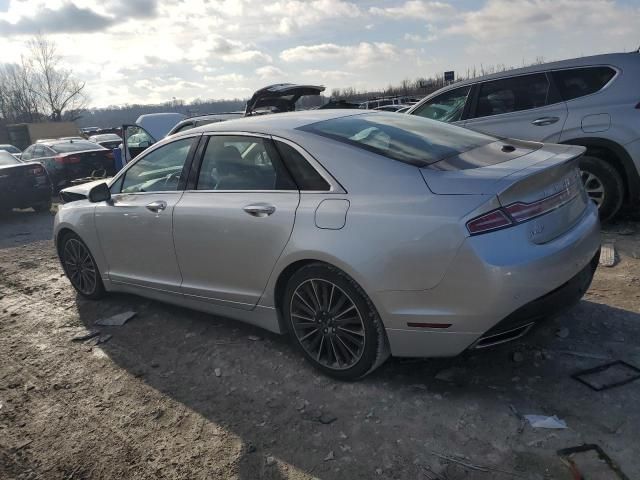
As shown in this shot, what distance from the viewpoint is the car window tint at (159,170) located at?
406cm

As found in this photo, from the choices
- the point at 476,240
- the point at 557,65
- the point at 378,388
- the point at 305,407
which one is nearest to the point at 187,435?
the point at 305,407

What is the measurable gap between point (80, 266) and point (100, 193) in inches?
40.1

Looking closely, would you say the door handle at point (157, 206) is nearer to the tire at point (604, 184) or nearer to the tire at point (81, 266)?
the tire at point (81, 266)

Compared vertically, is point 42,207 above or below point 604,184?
below

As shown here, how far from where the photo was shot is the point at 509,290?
2.52 meters

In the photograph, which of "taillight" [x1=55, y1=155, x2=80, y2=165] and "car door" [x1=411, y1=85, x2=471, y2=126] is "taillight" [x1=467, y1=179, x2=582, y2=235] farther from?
"taillight" [x1=55, y1=155, x2=80, y2=165]

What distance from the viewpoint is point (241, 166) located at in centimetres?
364

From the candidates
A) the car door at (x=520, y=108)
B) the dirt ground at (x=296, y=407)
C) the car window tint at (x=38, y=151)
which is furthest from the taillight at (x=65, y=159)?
the car door at (x=520, y=108)

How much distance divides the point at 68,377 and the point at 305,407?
1893mm

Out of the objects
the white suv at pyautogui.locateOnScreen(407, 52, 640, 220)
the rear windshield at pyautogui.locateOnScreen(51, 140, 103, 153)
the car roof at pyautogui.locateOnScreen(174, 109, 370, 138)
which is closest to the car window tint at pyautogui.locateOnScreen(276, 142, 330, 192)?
the car roof at pyautogui.locateOnScreen(174, 109, 370, 138)

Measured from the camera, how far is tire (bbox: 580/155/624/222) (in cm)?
551

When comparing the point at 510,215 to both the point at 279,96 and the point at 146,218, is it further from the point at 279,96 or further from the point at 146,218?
the point at 279,96

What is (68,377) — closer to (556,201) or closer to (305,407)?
(305,407)

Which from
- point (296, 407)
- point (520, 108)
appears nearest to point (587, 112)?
point (520, 108)
